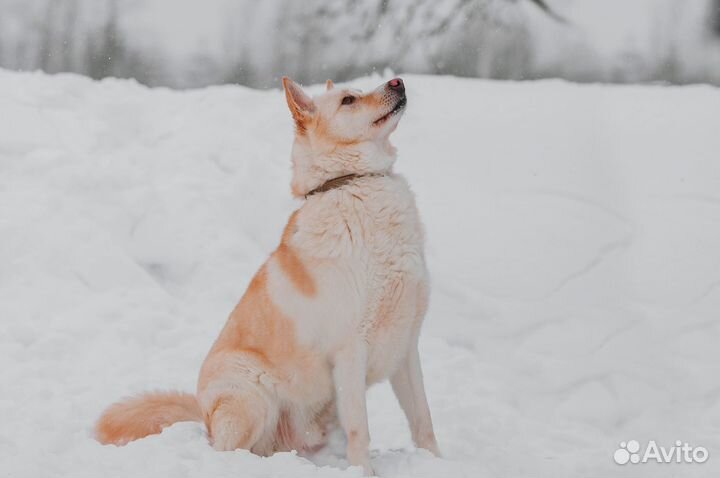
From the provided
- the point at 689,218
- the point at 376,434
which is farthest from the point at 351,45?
the point at 376,434

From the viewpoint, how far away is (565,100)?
798 centimetres

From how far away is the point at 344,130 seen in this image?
3.93 meters

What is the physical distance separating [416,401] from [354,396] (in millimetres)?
393

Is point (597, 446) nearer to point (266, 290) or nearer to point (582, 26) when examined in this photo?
point (266, 290)

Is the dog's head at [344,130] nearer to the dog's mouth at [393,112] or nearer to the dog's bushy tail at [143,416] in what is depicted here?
the dog's mouth at [393,112]

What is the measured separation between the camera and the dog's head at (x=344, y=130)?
3.92 m

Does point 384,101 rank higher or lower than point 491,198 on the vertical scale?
higher

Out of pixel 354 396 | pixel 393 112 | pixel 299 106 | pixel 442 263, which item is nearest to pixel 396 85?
pixel 393 112

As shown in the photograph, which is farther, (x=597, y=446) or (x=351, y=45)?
(x=351, y=45)

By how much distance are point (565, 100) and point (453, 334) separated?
2973 mm

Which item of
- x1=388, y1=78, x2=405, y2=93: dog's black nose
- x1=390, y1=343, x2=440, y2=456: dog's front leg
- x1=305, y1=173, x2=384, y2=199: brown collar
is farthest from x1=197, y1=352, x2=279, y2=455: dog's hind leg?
x1=388, y1=78, x2=405, y2=93: dog's black nose

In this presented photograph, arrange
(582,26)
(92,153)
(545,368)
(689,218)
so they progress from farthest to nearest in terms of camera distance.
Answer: (582,26) < (92,153) < (689,218) < (545,368)

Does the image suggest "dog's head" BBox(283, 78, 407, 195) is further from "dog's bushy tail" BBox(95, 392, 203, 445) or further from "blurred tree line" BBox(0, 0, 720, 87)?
"blurred tree line" BBox(0, 0, 720, 87)

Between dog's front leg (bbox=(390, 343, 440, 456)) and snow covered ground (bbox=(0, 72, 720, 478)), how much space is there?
85 mm
